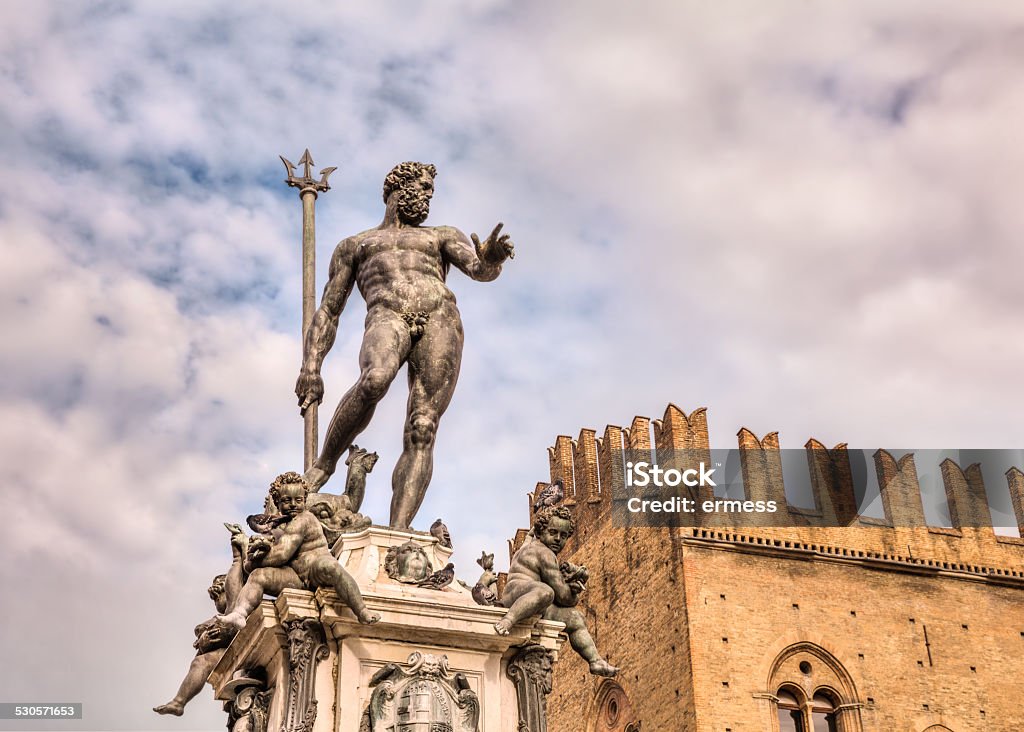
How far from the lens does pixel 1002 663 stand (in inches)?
1248

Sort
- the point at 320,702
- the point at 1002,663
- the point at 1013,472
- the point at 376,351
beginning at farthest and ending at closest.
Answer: the point at 1013,472 < the point at 1002,663 < the point at 376,351 < the point at 320,702

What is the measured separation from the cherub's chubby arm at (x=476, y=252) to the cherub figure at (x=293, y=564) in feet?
5.61

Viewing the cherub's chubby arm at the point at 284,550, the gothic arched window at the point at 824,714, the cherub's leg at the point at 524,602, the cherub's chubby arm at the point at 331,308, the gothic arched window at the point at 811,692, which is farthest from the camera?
the gothic arched window at the point at 824,714

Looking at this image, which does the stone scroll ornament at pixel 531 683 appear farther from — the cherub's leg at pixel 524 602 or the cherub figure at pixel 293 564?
the cherub figure at pixel 293 564

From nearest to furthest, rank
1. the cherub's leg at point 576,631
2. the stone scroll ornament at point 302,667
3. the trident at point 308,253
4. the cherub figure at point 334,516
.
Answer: the stone scroll ornament at point 302,667 < the cherub's leg at point 576,631 < the cherub figure at point 334,516 < the trident at point 308,253

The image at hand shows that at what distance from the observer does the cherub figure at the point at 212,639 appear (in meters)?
6.33

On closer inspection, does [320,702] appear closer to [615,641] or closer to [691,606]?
[691,606]

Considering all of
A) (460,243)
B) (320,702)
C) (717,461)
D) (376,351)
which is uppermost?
(717,461)

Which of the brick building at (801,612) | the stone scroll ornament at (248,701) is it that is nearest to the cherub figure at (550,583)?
the stone scroll ornament at (248,701)

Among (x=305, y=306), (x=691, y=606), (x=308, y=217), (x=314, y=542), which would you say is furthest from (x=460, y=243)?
Answer: (x=691, y=606)

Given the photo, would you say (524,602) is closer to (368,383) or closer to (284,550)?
(284,550)

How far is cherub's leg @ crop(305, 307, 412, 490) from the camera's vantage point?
695 centimetres

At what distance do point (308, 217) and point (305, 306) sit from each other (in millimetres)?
1911

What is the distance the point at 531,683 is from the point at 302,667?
1.06m
